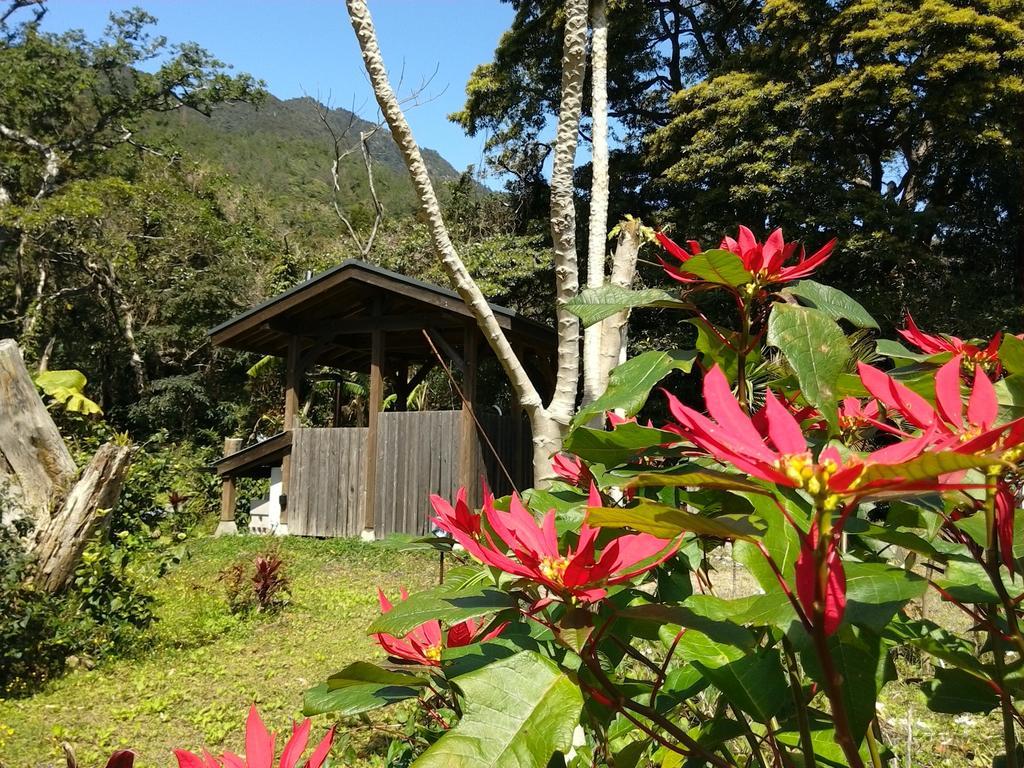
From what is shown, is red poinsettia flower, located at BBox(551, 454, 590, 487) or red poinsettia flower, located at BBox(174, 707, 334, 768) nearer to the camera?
red poinsettia flower, located at BBox(174, 707, 334, 768)

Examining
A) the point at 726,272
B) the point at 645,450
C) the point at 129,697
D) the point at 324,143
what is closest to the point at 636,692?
the point at 645,450

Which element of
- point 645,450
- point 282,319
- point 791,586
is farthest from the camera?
point 282,319

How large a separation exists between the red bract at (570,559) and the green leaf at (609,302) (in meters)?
0.33

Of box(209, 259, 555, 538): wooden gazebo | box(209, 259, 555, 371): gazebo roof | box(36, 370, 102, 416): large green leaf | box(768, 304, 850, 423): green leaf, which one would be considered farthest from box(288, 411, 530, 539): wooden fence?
box(768, 304, 850, 423): green leaf

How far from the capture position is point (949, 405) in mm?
479

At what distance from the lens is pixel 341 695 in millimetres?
667

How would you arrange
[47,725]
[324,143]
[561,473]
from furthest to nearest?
[324,143]
[47,725]
[561,473]

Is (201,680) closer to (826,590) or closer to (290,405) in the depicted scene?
(826,590)

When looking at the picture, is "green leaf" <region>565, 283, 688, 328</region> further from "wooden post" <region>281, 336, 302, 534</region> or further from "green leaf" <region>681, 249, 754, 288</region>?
"wooden post" <region>281, 336, 302, 534</region>

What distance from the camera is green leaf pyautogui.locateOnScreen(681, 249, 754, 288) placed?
0.77m

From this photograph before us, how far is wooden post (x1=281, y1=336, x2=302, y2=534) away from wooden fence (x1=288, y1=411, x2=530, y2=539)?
3.9 inches

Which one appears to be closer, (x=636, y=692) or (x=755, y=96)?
(x=636, y=692)

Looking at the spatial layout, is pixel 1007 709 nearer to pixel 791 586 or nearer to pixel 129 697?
pixel 791 586

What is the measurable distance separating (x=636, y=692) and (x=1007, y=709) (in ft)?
1.13
